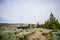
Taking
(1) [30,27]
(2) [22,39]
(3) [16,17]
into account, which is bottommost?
(2) [22,39]

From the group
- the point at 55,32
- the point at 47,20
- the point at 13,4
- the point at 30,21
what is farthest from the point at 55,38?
the point at 13,4

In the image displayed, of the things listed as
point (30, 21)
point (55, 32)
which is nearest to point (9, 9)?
point (30, 21)

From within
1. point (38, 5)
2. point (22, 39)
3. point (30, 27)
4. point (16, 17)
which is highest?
point (38, 5)

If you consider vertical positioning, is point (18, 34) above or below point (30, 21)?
below

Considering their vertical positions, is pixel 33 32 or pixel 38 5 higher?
pixel 38 5

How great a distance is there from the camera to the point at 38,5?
368 centimetres

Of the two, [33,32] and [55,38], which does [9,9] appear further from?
[55,38]

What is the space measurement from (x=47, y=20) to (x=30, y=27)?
411 mm

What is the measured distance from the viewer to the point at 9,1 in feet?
12.2

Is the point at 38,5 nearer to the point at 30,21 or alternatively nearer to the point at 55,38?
the point at 30,21

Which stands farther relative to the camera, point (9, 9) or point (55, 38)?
point (9, 9)

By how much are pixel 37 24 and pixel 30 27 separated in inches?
6.7

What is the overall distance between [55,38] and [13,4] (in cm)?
122

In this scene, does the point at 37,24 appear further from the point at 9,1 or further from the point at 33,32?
the point at 9,1
